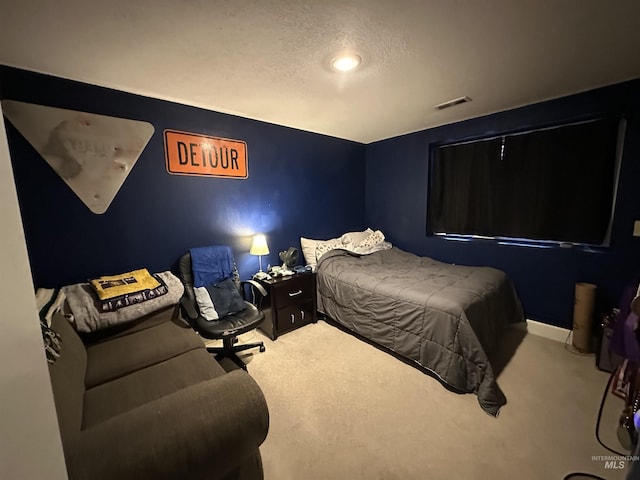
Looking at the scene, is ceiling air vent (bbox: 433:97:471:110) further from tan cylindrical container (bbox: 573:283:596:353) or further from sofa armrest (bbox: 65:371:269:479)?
sofa armrest (bbox: 65:371:269:479)

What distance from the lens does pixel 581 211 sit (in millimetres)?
2469

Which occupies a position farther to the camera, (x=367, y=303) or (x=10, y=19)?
(x=367, y=303)

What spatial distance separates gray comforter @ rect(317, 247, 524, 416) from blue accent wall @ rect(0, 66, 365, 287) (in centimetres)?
94

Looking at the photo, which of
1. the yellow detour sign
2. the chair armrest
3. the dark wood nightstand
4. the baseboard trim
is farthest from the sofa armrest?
the baseboard trim

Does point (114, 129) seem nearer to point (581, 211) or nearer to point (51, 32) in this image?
point (51, 32)

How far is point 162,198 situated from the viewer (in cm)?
241

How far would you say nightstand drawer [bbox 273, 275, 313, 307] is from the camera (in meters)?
2.73

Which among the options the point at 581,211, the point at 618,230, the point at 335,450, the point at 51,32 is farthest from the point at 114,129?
the point at 618,230

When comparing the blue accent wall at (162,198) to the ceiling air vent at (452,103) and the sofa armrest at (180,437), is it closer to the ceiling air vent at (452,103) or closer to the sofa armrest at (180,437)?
the ceiling air vent at (452,103)

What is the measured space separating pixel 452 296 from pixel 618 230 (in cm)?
168

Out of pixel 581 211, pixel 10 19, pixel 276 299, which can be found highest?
pixel 10 19

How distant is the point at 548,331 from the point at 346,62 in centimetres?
313

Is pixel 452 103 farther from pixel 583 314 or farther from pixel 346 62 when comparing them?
pixel 583 314

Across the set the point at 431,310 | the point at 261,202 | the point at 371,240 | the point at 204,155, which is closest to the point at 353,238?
the point at 371,240
